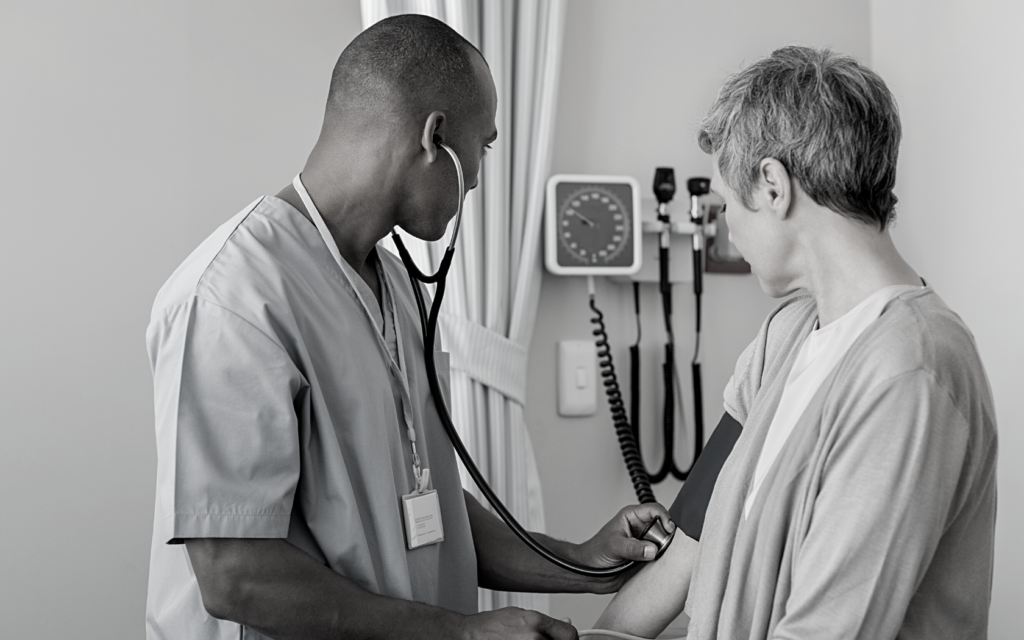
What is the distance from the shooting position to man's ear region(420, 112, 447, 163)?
118 centimetres

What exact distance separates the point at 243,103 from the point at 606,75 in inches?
30.4

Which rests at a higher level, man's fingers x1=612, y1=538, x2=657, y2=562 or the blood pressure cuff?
the blood pressure cuff

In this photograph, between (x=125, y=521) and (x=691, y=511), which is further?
(x=125, y=521)

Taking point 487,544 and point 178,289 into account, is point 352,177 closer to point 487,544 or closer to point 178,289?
point 178,289

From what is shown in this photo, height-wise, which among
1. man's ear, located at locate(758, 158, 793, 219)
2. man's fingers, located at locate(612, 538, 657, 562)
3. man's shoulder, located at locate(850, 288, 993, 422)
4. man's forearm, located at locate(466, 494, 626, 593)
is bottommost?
man's forearm, located at locate(466, 494, 626, 593)

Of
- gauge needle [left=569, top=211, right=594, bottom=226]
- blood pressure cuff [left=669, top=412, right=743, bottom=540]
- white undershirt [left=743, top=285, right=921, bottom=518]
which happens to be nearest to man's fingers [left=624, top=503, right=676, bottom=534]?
blood pressure cuff [left=669, top=412, right=743, bottom=540]

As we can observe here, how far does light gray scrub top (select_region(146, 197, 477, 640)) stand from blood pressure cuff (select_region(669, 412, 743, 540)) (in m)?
0.36

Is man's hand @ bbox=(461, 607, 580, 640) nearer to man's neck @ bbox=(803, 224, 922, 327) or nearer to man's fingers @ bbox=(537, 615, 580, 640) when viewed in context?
man's fingers @ bbox=(537, 615, 580, 640)

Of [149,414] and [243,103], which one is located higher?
[243,103]

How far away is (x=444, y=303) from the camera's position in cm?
169

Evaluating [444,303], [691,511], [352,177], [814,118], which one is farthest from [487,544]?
[814,118]

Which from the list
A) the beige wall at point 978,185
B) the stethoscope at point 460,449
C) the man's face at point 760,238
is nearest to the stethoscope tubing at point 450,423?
the stethoscope at point 460,449

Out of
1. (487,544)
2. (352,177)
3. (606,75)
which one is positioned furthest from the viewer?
(606,75)

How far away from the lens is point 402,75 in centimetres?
117
